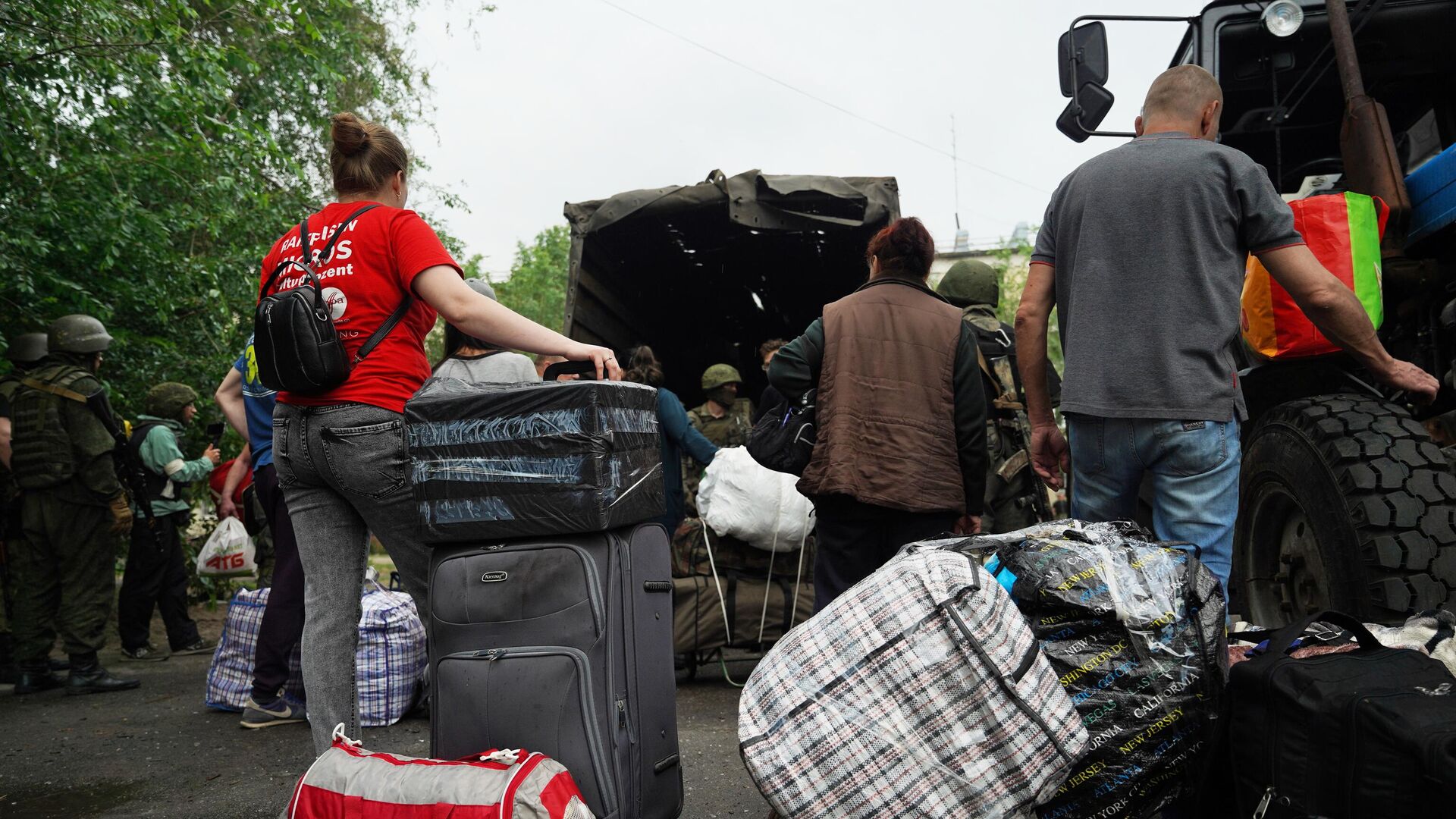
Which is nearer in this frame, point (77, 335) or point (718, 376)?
point (77, 335)

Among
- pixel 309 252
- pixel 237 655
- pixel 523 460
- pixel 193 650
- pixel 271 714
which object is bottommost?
pixel 193 650

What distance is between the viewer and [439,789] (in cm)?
221

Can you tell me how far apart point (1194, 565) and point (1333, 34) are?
7.39 ft

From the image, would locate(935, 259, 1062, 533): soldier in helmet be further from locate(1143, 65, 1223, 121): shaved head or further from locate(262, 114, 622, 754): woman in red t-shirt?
locate(262, 114, 622, 754): woman in red t-shirt

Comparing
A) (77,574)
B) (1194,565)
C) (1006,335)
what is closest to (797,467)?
(1194,565)

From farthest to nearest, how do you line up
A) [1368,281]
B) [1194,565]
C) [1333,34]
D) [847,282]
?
[847,282]
[1333,34]
[1368,281]
[1194,565]

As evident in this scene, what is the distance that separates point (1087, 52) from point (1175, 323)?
1422 mm

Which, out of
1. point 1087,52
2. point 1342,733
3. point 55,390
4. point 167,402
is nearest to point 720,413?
point 167,402

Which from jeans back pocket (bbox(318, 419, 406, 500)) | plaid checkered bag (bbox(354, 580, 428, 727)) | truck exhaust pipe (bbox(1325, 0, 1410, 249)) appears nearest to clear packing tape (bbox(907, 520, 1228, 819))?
jeans back pocket (bbox(318, 419, 406, 500))

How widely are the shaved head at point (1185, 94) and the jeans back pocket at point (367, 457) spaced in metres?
2.42

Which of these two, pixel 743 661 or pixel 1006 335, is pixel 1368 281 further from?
pixel 743 661

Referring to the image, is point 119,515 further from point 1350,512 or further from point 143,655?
point 1350,512

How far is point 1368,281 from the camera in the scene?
3049 millimetres

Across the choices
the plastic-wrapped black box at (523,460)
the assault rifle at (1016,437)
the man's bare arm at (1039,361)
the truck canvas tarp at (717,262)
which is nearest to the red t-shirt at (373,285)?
the plastic-wrapped black box at (523,460)
